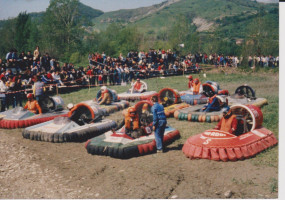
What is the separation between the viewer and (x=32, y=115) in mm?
12445

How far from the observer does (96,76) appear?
22.3 metres

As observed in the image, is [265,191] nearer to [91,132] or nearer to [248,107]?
[248,107]

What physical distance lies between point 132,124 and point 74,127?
2363mm

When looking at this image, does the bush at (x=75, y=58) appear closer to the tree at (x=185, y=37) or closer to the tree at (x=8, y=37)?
the tree at (x=8, y=37)

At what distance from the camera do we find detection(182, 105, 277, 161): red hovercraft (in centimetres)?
748

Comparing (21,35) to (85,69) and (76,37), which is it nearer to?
(76,37)

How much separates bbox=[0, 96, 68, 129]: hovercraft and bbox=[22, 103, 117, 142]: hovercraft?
157cm

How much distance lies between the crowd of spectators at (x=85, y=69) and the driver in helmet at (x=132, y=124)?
661 cm

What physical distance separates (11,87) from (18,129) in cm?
372

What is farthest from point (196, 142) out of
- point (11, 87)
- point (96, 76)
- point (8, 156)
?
point (96, 76)

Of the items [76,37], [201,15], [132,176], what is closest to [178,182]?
[132,176]

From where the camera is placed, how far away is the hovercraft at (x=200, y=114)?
11.5m

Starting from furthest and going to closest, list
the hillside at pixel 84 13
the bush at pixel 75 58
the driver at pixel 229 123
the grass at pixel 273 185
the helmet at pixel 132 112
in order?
the hillside at pixel 84 13 → the bush at pixel 75 58 → the helmet at pixel 132 112 → the driver at pixel 229 123 → the grass at pixel 273 185

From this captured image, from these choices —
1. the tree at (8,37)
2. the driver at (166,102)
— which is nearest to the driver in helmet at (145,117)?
the driver at (166,102)
